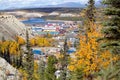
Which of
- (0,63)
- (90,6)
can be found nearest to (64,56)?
(90,6)

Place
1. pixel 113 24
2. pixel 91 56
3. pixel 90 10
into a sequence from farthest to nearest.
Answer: pixel 90 10, pixel 91 56, pixel 113 24

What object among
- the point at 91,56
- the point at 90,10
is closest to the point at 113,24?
the point at 91,56

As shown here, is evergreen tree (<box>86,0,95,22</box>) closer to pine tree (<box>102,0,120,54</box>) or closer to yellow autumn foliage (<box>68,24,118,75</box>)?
yellow autumn foliage (<box>68,24,118,75</box>)

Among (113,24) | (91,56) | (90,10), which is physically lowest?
(91,56)

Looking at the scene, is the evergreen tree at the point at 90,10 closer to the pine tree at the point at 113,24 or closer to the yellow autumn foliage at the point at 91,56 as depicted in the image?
the yellow autumn foliage at the point at 91,56

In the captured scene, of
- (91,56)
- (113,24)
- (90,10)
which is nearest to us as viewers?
(113,24)

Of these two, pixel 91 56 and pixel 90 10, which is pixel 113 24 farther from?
pixel 90 10

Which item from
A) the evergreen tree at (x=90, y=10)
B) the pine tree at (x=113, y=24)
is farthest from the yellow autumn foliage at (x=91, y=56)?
the pine tree at (x=113, y=24)

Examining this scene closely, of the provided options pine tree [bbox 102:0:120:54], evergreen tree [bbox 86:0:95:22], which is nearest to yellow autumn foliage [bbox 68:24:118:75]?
evergreen tree [bbox 86:0:95:22]

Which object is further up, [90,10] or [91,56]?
[90,10]
